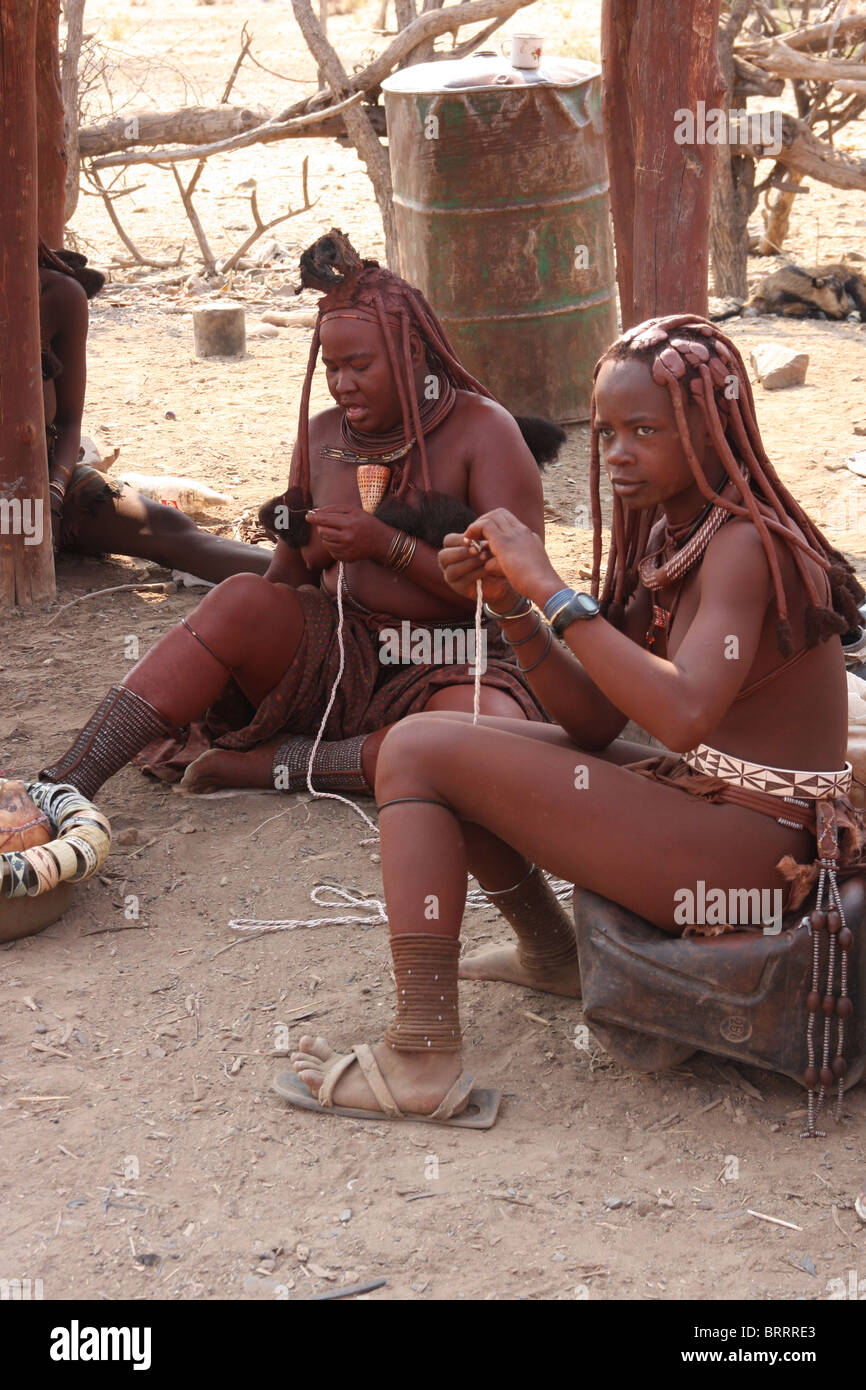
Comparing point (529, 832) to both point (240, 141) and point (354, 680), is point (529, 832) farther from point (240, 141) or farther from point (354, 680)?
point (240, 141)

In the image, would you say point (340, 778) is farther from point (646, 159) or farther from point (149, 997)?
point (646, 159)

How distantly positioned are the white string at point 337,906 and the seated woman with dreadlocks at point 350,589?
18.2 inches

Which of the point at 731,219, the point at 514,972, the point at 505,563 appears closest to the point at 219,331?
the point at 731,219

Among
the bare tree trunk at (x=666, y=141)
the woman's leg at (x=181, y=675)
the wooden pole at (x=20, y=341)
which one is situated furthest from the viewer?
the wooden pole at (x=20, y=341)

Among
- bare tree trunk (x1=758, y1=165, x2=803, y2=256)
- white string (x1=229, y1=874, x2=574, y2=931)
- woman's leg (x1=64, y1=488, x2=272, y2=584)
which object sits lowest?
white string (x1=229, y1=874, x2=574, y2=931)

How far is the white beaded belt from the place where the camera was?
2.45 m

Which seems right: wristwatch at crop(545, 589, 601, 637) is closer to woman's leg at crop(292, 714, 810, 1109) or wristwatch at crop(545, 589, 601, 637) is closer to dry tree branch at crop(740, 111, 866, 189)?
woman's leg at crop(292, 714, 810, 1109)

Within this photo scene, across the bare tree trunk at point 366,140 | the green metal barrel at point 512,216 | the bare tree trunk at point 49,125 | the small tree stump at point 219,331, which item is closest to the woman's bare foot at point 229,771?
the bare tree trunk at point 49,125

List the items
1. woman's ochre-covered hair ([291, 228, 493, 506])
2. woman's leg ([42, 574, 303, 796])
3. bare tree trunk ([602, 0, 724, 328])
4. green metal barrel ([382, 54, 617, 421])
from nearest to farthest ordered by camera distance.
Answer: woman's ochre-covered hair ([291, 228, 493, 506]), woman's leg ([42, 574, 303, 796]), bare tree trunk ([602, 0, 724, 328]), green metal barrel ([382, 54, 617, 421])

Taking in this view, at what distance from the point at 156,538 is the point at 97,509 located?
0.27 m

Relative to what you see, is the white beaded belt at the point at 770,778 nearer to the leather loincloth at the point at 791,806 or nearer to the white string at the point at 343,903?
the leather loincloth at the point at 791,806

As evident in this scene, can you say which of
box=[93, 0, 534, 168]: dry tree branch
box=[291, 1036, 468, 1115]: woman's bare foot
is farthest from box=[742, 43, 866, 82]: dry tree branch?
box=[291, 1036, 468, 1115]: woman's bare foot

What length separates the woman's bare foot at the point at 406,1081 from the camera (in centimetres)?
252

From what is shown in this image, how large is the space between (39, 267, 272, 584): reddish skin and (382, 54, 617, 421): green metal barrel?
2.16 meters
